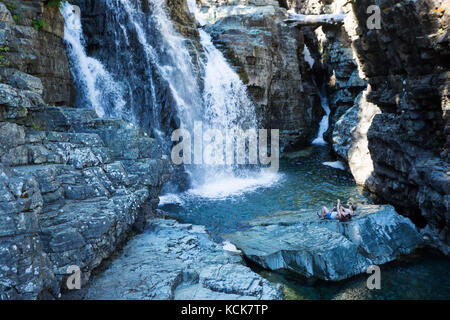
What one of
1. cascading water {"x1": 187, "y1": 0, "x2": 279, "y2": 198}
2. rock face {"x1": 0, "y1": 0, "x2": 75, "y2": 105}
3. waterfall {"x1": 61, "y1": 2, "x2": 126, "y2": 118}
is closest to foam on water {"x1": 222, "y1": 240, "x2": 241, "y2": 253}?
cascading water {"x1": 187, "y1": 0, "x2": 279, "y2": 198}

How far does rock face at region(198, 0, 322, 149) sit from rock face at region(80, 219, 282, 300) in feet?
51.6

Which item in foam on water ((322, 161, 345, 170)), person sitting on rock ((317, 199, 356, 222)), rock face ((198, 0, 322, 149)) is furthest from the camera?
rock face ((198, 0, 322, 149))

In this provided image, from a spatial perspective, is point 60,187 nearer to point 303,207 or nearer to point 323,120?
point 303,207

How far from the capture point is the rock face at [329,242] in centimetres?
902

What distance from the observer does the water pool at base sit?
8.30m

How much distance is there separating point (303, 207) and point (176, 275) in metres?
8.79

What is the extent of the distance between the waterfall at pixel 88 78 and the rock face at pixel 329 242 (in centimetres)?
943

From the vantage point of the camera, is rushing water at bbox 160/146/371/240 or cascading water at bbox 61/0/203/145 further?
cascading water at bbox 61/0/203/145

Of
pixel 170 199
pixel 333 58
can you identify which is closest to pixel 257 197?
pixel 170 199

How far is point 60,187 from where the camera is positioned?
7242mm

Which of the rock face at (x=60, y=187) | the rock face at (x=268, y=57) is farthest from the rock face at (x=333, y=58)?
the rock face at (x=60, y=187)

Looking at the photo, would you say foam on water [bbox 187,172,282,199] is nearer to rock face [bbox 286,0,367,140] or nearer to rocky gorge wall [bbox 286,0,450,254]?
rocky gorge wall [bbox 286,0,450,254]

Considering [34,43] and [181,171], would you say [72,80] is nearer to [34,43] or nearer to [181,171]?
[34,43]

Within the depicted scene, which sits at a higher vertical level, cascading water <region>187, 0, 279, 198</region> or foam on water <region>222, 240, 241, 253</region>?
cascading water <region>187, 0, 279, 198</region>
